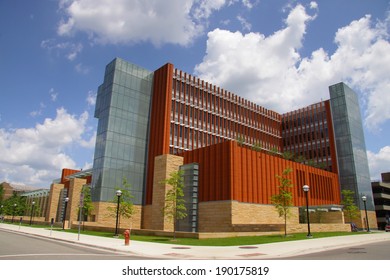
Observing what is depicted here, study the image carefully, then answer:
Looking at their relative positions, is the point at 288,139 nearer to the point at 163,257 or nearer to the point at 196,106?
the point at 196,106

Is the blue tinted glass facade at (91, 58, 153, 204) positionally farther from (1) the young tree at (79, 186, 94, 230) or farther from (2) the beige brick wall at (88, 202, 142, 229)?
(1) the young tree at (79, 186, 94, 230)

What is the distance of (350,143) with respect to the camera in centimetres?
6594

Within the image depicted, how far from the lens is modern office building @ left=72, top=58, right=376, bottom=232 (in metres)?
39.4

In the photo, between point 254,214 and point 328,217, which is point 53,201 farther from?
point 328,217

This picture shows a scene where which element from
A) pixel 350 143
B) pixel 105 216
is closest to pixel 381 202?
pixel 350 143

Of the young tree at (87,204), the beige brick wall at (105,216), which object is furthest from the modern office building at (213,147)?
the young tree at (87,204)

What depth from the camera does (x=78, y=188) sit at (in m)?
53.9

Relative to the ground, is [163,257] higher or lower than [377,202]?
lower

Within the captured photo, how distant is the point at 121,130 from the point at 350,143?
49.2m

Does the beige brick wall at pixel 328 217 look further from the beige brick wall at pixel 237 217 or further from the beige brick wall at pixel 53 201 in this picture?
the beige brick wall at pixel 53 201

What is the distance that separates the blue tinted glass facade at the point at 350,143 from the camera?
210ft

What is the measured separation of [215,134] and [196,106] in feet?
22.8

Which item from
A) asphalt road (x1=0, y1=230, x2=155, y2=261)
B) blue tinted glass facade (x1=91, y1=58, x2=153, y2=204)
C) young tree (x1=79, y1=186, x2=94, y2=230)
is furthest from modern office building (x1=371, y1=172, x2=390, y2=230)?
asphalt road (x1=0, y1=230, x2=155, y2=261)

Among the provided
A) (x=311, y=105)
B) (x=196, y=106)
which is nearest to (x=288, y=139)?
(x=311, y=105)
